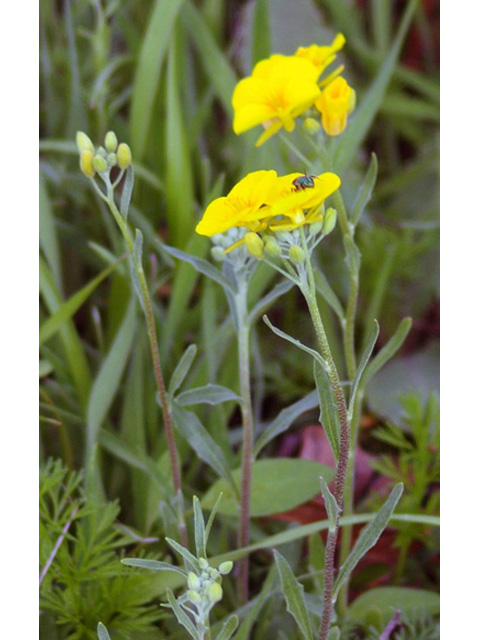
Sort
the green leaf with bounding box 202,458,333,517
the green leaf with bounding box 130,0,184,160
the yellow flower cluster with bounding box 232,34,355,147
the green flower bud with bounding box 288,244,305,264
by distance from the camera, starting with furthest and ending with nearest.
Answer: the green leaf with bounding box 130,0,184,160
the green leaf with bounding box 202,458,333,517
the yellow flower cluster with bounding box 232,34,355,147
the green flower bud with bounding box 288,244,305,264

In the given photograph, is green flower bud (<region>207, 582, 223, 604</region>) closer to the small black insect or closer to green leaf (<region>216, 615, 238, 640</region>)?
green leaf (<region>216, 615, 238, 640</region>)

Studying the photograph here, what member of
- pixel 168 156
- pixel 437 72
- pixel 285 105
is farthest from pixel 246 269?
pixel 437 72

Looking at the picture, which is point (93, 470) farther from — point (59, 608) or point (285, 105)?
point (285, 105)

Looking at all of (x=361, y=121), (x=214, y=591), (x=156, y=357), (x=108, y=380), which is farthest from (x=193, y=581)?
(x=361, y=121)

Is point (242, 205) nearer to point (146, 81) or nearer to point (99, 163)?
point (99, 163)

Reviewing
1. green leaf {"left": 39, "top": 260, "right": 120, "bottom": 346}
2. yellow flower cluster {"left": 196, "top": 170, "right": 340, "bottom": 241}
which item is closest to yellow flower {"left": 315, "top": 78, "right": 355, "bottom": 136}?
yellow flower cluster {"left": 196, "top": 170, "right": 340, "bottom": 241}

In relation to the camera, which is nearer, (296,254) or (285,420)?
(296,254)
